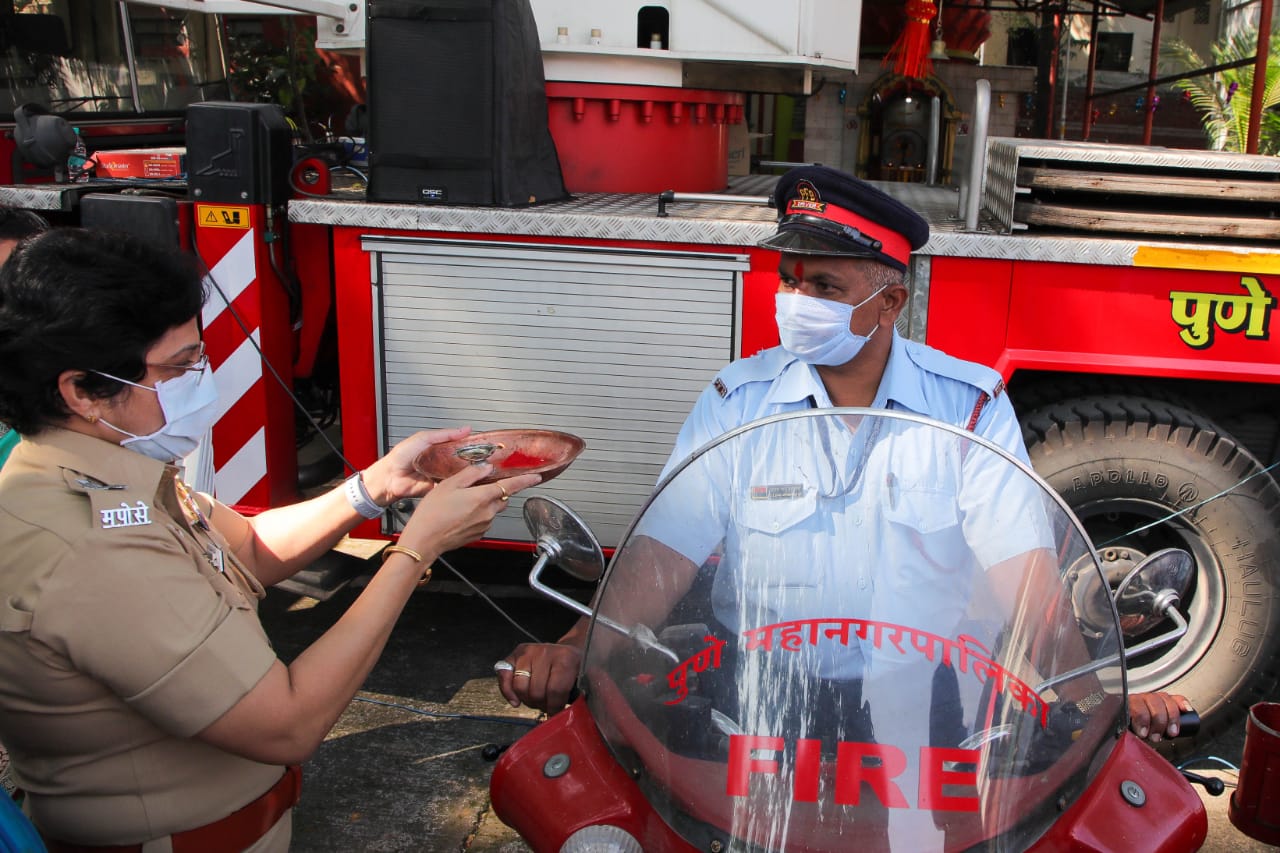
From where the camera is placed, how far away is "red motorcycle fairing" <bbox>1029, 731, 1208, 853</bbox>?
1456 mm

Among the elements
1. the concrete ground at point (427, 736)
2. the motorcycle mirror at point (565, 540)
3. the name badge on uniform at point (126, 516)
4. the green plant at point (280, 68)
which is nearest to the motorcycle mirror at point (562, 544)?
the motorcycle mirror at point (565, 540)

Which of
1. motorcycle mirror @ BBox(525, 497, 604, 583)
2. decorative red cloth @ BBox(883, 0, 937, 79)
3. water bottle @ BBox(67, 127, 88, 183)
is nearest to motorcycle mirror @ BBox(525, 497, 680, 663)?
motorcycle mirror @ BBox(525, 497, 604, 583)

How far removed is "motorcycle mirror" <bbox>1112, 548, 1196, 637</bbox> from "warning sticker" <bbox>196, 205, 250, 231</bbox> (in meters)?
2.88

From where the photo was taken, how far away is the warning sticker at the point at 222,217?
3.57m

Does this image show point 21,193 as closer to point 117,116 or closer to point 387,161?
point 387,161

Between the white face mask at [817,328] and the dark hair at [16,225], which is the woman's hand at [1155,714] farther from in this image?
the dark hair at [16,225]

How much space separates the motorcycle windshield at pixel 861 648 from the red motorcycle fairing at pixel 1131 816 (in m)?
0.03

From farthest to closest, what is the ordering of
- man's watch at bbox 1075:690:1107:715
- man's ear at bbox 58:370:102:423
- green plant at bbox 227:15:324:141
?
green plant at bbox 227:15:324:141 → man's ear at bbox 58:370:102:423 → man's watch at bbox 1075:690:1107:715

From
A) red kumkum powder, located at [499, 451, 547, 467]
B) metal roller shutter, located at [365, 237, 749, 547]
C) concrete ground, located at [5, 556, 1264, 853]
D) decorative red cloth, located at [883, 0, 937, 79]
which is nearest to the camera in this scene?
red kumkum powder, located at [499, 451, 547, 467]

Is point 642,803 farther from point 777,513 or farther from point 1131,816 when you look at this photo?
point 1131,816

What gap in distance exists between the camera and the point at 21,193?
374 cm

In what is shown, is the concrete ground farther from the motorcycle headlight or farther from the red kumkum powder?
the motorcycle headlight

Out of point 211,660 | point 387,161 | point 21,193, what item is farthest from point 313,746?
point 21,193

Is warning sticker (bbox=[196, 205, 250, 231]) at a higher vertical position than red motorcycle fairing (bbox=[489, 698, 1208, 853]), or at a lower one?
higher
